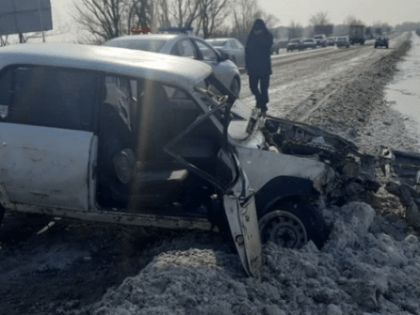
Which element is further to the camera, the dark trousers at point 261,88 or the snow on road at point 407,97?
the snow on road at point 407,97

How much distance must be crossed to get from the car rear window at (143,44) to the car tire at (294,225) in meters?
5.90

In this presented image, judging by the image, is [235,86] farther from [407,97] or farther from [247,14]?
[247,14]

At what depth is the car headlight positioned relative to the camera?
14.0ft

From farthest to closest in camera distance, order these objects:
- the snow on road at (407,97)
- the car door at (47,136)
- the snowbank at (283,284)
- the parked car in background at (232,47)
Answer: the parked car in background at (232,47), the snow on road at (407,97), the car door at (47,136), the snowbank at (283,284)

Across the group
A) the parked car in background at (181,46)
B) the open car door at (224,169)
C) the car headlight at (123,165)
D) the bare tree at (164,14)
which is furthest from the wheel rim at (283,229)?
the bare tree at (164,14)

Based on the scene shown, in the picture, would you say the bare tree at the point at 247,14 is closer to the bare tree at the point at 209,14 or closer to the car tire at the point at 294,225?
the bare tree at the point at 209,14

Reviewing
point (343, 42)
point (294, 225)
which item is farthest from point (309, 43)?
point (294, 225)

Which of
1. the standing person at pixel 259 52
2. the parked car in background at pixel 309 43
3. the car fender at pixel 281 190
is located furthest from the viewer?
the parked car in background at pixel 309 43

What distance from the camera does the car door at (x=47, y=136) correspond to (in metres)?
4.26

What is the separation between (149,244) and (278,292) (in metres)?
1.54

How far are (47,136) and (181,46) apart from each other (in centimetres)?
614

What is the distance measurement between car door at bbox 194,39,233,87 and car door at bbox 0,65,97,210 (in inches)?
263

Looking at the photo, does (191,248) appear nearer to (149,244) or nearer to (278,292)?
(149,244)

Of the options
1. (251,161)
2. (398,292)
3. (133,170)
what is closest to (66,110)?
(133,170)
